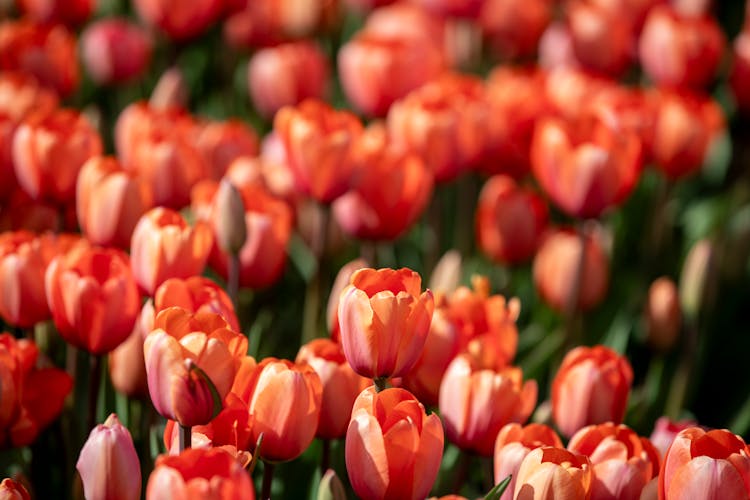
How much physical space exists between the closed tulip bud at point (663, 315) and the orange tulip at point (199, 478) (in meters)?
0.97

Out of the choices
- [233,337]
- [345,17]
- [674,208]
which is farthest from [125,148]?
[345,17]

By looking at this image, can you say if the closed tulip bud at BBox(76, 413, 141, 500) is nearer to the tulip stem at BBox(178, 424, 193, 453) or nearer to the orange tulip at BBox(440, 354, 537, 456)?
the tulip stem at BBox(178, 424, 193, 453)

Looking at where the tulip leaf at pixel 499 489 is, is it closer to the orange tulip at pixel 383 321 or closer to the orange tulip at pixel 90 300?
the orange tulip at pixel 383 321

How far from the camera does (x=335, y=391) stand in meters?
1.09

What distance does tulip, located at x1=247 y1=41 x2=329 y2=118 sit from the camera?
209 centimetres

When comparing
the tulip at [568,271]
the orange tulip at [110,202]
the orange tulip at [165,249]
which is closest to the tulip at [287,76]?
the tulip at [568,271]

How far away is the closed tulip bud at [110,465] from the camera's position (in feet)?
3.08

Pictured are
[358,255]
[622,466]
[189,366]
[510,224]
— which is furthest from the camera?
[358,255]

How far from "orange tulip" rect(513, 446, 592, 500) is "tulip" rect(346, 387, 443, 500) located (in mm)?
76

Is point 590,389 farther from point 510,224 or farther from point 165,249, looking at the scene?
point 510,224

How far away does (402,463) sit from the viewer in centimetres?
93

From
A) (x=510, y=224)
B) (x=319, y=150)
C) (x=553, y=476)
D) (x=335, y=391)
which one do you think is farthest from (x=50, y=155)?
(x=553, y=476)

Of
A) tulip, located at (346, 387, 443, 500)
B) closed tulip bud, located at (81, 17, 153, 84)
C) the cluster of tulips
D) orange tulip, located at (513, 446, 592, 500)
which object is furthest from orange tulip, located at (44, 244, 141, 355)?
closed tulip bud, located at (81, 17, 153, 84)

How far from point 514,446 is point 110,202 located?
1.95 feet
